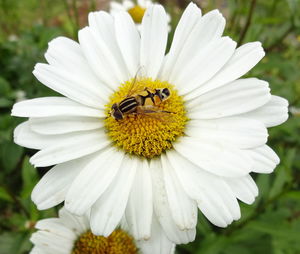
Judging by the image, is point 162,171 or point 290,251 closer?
point 162,171

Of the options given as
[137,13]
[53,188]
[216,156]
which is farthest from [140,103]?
[137,13]

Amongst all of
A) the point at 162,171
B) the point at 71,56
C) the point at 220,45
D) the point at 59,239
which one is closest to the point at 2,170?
the point at 59,239

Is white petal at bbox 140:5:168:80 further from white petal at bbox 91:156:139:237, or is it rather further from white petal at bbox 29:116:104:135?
white petal at bbox 91:156:139:237

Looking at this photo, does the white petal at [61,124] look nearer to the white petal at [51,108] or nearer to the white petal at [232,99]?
the white petal at [51,108]

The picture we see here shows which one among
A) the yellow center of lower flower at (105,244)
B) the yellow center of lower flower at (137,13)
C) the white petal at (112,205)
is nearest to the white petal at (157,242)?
the white petal at (112,205)

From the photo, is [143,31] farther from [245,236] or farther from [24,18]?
[24,18]

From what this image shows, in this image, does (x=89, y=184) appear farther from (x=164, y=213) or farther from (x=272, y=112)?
(x=272, y=112)
